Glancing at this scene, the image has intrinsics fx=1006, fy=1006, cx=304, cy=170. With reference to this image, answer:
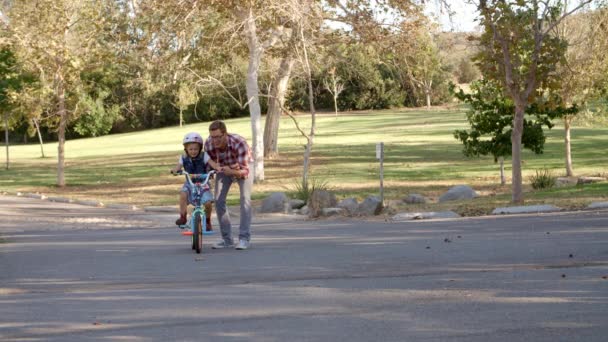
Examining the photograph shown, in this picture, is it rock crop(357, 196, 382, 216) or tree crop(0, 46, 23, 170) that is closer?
rock crop(357, 196, 382, 216)

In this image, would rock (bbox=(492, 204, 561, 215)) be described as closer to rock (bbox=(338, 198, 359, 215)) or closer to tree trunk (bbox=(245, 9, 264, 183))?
rock (bbox=(338, 198, 359, 215))

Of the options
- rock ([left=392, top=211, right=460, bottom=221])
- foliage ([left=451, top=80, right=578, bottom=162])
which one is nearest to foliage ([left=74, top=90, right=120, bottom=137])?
foliage ([left=451, top=80, right=578, bottom=162])

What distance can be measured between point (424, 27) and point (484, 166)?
912 centimetres

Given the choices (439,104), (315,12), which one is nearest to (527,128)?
(315,12)

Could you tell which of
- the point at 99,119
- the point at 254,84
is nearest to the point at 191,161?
the point at 254,84

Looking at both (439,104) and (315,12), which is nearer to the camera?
(315,12)

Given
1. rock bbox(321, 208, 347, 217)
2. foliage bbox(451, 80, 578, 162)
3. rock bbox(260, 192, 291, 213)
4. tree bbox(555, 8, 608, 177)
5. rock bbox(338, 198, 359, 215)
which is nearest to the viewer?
rock bbox(338, 198, 359, 215)

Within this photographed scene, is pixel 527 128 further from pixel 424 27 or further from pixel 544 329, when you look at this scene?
pixel 544 329

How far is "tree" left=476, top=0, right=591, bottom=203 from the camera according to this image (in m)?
19.6

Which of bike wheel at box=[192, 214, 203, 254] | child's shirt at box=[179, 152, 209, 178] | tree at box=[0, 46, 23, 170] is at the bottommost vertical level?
bike wheel at box=[192, 214, 203, 254]

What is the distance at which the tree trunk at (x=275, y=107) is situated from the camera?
123 ft

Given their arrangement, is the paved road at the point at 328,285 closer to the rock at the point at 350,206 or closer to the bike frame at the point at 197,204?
the bike frame at the point at 197,204

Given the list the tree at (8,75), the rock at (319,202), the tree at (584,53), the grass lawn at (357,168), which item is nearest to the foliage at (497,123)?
the grass lawn at (357,168)

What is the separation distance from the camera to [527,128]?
2845cm
